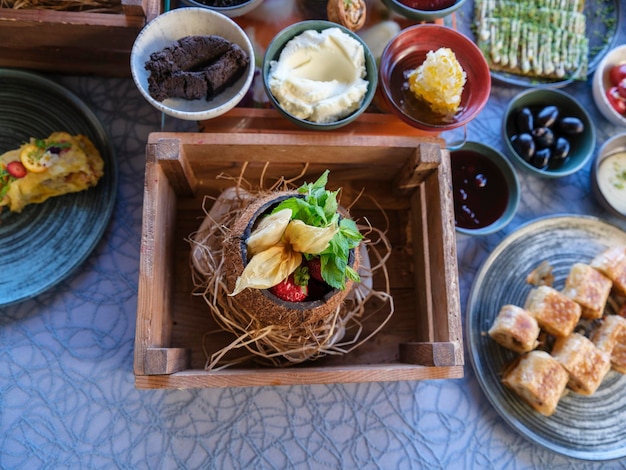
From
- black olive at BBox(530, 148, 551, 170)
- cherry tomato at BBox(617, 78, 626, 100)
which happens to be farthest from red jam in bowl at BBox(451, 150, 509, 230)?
cherry tomato at BBox(617, 78, 626, 100)

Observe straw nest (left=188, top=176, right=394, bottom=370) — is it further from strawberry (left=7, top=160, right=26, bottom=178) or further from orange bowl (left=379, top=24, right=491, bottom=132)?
strawberry (left=7, top=160, right=26, bottom=178)

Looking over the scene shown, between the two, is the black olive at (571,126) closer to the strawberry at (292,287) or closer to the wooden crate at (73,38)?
the strawberry at (292,287)

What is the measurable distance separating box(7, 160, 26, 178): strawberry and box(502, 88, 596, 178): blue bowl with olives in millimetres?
1152

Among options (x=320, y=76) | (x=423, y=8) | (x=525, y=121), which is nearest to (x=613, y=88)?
(x=525, y=121)

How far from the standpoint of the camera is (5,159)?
46.9 inches

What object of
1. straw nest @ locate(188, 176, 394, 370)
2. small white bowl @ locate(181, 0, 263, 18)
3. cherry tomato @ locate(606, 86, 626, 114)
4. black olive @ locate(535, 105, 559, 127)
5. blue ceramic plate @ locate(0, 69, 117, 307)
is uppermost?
small white bowl @ locate(181, 0, 263, 18)

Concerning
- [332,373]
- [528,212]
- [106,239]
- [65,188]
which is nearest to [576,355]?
[528,212]

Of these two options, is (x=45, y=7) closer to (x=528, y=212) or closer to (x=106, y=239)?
(x=106, y=239)

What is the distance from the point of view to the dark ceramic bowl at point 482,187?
4.23 feet

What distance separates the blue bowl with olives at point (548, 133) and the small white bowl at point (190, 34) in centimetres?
71

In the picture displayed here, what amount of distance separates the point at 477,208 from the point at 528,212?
0.19 meters

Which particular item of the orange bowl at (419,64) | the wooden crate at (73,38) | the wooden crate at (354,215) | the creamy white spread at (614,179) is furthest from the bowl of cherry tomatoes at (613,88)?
the wooden crate at (73,38)

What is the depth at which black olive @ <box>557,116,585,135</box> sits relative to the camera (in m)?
1.35

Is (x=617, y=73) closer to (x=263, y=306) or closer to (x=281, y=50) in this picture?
(x=281, y=50)
